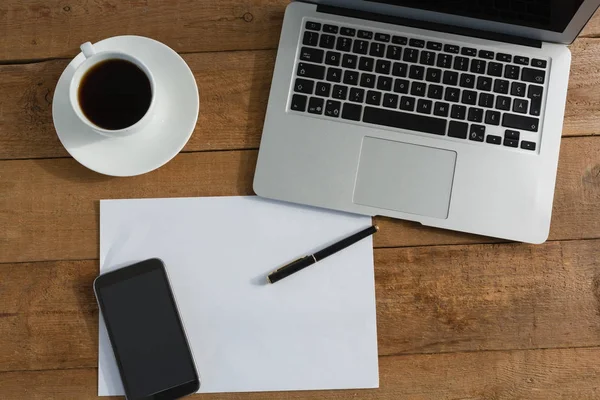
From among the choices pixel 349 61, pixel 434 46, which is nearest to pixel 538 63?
pixel 434 46

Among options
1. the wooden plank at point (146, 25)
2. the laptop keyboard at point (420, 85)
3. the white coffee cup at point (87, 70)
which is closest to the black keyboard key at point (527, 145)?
the laptop keyboard at point (420, 85)

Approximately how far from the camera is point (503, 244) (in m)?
0.68

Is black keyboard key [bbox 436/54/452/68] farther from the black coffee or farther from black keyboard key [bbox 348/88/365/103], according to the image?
the black coffee

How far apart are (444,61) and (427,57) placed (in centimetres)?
2

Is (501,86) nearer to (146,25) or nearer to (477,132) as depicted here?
(477,132)

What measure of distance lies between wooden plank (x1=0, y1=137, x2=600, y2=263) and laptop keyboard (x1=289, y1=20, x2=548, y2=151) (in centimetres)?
9

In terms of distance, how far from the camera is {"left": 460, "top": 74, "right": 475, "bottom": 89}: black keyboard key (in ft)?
2.20

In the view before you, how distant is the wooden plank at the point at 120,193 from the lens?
688 millimetres

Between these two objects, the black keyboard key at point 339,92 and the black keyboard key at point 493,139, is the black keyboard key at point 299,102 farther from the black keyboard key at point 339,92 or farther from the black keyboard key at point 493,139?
the black keyboard key at point 493,139

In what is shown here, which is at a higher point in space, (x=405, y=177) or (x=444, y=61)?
(x=444, y=61)

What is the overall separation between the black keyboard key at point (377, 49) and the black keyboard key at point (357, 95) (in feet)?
0.16

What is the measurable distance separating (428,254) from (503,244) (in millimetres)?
92

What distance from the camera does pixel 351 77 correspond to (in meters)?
0.67

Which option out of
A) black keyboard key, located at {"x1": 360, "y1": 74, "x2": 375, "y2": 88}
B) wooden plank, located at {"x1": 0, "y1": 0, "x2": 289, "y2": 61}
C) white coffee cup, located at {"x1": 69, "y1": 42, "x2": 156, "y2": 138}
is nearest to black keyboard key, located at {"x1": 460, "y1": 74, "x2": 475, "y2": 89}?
black keyboard key, located at {"x1": 360, "y1": 74, "x2": 375, "y2": 88}
